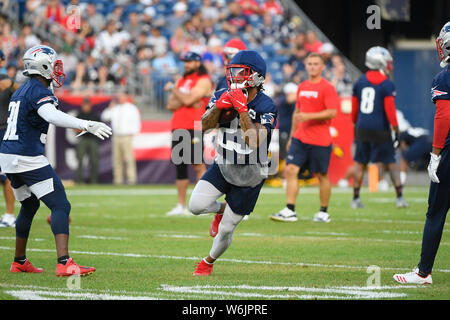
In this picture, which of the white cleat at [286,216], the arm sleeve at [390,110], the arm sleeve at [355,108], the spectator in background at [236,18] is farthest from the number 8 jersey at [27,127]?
the spectator in background at [236,18]

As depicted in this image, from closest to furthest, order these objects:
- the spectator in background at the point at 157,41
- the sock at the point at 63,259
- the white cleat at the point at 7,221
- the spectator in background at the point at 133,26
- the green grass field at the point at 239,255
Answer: the green grass field at the point at 239,255 → the sock at the point at 63,259 → the white cleat at the point at 7,221 → the spectator in background at the point at 157,41 → the spectator in background at the point at 133,26

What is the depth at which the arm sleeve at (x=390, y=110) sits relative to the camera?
13711 mm

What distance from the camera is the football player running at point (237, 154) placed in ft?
23.5

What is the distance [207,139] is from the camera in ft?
61.6

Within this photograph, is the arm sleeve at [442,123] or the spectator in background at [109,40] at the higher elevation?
the spectator in background at [109,40]

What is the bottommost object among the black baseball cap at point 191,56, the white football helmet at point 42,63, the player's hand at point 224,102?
the player's hand at point 224,102

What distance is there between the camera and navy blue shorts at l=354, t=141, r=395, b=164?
14164mm

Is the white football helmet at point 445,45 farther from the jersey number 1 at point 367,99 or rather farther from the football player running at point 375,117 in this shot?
the jersey number 1 at point 367,99

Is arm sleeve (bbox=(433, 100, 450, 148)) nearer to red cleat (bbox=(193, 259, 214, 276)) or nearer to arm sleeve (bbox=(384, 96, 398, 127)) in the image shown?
red cleat (bbox=(193, 259, 214, 276))

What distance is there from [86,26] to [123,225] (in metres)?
12.9

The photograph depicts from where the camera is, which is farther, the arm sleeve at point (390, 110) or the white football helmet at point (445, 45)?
the arm sleeve at point (390, 110)

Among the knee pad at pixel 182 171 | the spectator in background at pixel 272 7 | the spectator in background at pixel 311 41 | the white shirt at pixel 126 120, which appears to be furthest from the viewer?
the spectator in background at pixel 272 7

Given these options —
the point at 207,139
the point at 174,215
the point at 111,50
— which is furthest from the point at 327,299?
the point at 111,50

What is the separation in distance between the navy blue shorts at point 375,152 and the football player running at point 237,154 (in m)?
7.03
